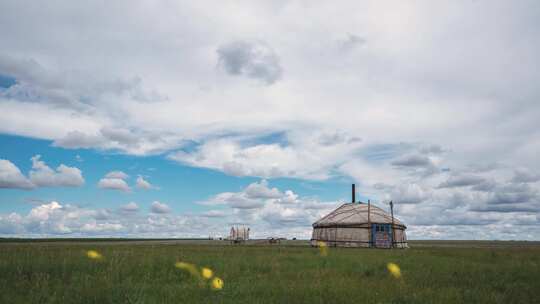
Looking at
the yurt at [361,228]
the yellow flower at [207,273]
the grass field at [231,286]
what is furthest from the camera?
the yurt at [361,228]

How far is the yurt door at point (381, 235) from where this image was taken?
37.9 metres

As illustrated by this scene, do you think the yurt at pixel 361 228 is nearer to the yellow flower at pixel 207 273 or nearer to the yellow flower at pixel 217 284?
the yellow flower at pixel 207 273

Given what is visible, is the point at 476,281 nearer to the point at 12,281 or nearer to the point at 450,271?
the point at 450,271

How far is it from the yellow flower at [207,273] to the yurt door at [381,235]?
95.9 feet

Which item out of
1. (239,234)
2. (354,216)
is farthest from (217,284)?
(239,234)

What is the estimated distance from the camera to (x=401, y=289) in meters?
8.62

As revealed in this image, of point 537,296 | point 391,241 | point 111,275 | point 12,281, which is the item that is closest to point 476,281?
point 537,296

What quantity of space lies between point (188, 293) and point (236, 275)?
10.4ft

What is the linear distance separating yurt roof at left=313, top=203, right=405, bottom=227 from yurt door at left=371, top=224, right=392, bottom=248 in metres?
0.50

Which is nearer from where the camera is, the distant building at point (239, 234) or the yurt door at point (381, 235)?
the yurt door at point (381, 235)

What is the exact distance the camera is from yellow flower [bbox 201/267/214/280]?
408 inches

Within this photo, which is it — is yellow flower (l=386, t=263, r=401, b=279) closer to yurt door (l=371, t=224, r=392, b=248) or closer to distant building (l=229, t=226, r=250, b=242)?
yurt door (l=371, t=224, r=392, b=248)

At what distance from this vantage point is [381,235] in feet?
126

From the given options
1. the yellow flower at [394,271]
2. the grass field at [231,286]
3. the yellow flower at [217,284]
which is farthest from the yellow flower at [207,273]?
the yellow flower at [394,271]
